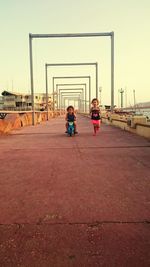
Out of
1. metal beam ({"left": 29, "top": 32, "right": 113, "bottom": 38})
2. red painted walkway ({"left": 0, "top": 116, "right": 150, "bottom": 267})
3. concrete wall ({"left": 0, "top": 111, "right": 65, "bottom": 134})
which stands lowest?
red painted walkway ({"left": 0, "top": 116, "right": 150, "bottom": 267})

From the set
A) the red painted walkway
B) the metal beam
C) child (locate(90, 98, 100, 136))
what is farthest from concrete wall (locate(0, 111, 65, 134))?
the red painted walkway

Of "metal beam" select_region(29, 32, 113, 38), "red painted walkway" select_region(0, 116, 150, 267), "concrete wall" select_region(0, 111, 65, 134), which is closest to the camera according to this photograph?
"red painted walkway" select_region(0, 116, 150, 267)

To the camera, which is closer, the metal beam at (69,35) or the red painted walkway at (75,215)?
the red painted walkway at (75,215)

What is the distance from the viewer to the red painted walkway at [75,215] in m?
2.11

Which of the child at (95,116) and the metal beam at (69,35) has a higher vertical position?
the metal beam at (69,35)

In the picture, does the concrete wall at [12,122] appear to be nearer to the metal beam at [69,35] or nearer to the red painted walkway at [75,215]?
the metal beam at [69,35]

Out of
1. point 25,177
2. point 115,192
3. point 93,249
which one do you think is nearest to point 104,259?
point 93,249

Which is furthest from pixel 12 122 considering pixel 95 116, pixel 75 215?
pixel 75 215

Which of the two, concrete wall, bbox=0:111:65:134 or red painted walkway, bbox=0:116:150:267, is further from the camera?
concrete wall, bbox=0:111:65:134

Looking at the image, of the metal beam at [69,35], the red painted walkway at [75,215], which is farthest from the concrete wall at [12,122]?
the red painted walkway at [75,215]

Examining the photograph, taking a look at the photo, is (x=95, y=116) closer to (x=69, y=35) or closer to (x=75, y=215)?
(x=75, y=215)

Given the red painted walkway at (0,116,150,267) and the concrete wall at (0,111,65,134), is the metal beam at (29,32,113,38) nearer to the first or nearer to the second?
the concrete wall at (0,111,65,134)

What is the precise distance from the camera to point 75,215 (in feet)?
9.39

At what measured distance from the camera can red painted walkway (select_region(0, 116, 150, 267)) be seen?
2.11 m
